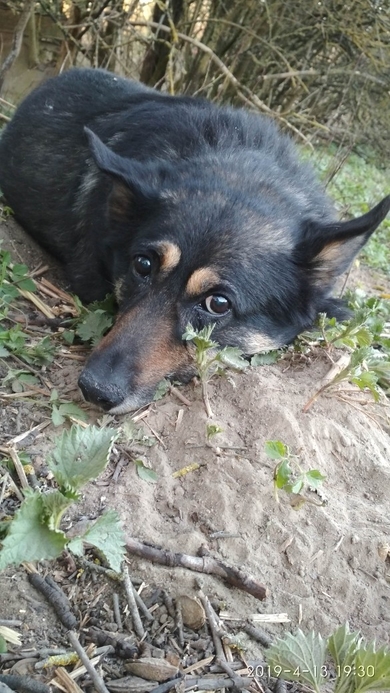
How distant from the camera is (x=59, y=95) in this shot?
5.23 m

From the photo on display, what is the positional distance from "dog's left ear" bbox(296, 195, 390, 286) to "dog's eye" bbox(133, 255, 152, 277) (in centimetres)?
84

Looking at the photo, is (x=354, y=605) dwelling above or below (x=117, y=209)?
below

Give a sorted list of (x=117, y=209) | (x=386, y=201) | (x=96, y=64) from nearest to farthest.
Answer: (x=386, y=201), (x=117, y=209), (x=96, y=64)

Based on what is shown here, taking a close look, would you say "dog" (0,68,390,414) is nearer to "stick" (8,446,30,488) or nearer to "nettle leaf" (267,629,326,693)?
"stick" (8,446,30,488)

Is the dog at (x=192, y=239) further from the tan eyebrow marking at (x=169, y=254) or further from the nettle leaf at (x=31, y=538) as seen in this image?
the nettle leaf at (x=31, y=538)

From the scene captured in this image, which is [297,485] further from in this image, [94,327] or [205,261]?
[94,327]

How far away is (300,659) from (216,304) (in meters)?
1.83

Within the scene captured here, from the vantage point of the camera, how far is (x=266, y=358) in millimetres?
3719

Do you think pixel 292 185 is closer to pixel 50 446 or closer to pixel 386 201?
pixel 386 201

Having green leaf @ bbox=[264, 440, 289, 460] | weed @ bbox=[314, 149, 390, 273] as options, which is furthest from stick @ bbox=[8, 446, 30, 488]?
weed @ bbox=[314, 149, 390, 273]

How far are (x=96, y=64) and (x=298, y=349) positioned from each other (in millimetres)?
5860

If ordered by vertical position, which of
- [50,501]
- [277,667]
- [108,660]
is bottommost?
[108,660]

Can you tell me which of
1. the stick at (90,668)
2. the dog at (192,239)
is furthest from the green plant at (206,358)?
the stick at (90,668)

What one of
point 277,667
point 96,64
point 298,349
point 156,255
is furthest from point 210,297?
point 96,64
